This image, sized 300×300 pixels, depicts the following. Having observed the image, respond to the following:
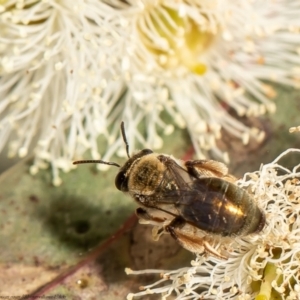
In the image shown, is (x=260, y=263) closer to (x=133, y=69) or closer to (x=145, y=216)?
(x=145, y=216)

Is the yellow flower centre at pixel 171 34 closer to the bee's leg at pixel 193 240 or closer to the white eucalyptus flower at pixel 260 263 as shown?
the white eucalyptus flower at pixel 260 263

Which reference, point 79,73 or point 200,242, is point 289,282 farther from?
point 79,73

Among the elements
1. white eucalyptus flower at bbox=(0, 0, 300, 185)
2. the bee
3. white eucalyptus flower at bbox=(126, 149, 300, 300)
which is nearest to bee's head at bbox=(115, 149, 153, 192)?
the bee

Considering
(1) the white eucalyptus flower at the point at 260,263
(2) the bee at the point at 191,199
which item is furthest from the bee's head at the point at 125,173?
(1) the white eucalyptus flower at the point at 260,263

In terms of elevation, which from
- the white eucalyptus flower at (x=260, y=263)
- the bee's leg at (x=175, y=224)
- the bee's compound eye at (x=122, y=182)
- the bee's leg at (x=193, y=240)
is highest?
the bee's compound eye at (x=122, y=182)

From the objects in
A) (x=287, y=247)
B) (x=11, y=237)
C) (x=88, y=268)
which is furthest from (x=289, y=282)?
(x=11, y=237)

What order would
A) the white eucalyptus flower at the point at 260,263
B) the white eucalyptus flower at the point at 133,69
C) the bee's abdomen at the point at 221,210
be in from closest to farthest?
the bee's abdomen at the point at 221,210 < the white eucalyptus flower at the point at 260,263 < the white eucalyptus flower at the point at 133,69
